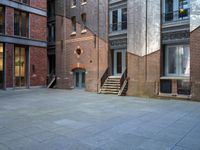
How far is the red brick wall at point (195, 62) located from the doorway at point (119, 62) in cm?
542

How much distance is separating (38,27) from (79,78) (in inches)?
270

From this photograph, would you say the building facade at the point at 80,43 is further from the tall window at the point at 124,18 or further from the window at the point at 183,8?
the window at the point at 183,8

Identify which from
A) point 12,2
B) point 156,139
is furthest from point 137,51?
point 12,2

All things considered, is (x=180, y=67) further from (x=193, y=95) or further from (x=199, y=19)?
(x=199, y=19)

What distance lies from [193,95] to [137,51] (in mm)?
4826

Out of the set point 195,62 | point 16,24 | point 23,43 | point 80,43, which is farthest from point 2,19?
point 195,62

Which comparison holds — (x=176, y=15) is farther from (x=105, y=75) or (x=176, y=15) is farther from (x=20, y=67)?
(x=20, y=67)

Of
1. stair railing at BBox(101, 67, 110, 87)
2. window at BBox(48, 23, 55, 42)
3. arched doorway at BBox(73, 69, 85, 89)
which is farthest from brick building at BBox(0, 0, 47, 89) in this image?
stair railing at BBox(101, 67, 110, 87)

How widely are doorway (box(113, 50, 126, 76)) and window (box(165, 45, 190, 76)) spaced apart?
3.60m

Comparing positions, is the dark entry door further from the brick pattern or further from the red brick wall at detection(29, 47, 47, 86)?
the red brick wall at detection(29, 47, 47, 86)

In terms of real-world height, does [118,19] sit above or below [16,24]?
below

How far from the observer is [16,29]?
782 inches

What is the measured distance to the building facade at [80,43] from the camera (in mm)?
17828

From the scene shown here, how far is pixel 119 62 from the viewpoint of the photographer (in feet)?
57.2
